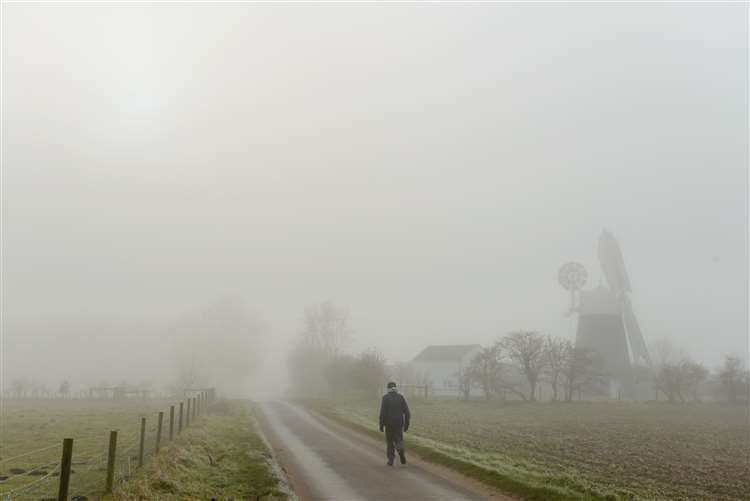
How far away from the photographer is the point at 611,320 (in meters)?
96.9

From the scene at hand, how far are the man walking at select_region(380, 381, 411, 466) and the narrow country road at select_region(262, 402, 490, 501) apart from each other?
21.6 inches

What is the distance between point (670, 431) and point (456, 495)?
1201 inches

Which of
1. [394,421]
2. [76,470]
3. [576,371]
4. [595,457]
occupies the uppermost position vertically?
[576,371]

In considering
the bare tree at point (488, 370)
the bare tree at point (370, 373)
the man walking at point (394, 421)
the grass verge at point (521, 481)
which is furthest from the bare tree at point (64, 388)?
the man walking at point (394, 421)

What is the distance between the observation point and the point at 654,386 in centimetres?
8531

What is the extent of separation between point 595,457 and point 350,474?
38.8 ft

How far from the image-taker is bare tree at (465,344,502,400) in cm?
7238

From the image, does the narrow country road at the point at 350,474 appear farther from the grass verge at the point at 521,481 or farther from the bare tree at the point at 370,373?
the bare tree at the point at 370,373

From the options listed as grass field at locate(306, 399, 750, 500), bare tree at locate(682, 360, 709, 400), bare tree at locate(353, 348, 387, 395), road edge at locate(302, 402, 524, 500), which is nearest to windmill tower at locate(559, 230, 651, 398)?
bare tree at locate(682, 360, 709, 400)

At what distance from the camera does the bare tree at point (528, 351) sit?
7225 centimetres

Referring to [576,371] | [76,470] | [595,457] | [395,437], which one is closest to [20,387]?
[576,371]

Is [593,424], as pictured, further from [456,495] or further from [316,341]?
[316,341]

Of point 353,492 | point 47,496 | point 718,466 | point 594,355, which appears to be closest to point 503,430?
point 718,466

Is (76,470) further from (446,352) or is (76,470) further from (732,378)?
(446,352)
